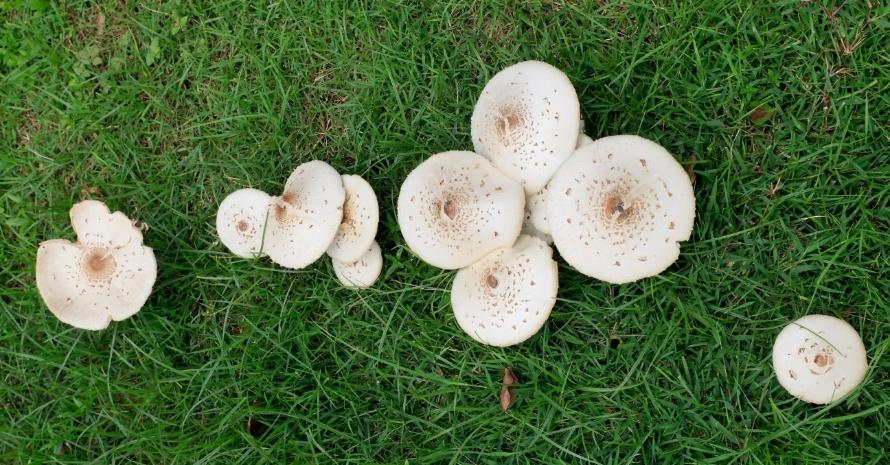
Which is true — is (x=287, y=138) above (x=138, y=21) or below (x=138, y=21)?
below

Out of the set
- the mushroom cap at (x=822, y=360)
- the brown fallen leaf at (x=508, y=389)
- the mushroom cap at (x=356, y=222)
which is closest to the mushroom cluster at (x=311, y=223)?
the mushroom cap at (x=356, y=222)

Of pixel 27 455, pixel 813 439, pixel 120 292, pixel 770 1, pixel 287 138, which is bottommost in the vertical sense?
pixel 27 455

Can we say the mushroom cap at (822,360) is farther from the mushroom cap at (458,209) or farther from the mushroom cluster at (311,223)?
the mushroom cluster at (311,223)

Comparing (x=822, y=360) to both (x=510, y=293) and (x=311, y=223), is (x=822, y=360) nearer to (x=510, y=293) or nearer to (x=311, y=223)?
(x=510, y=293)

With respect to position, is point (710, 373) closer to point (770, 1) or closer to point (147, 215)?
point (770, 1)

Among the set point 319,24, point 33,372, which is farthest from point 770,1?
point 33,372

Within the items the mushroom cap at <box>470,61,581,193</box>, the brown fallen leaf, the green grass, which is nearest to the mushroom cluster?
the green grass

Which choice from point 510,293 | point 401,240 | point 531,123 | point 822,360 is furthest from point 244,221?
point 822,360
